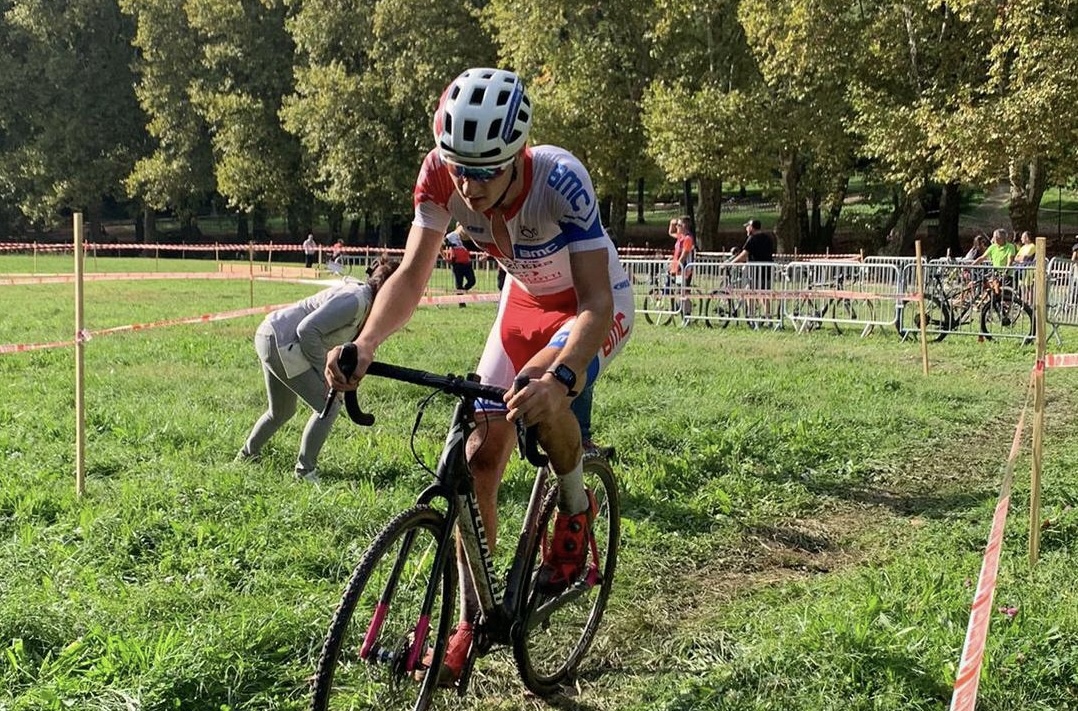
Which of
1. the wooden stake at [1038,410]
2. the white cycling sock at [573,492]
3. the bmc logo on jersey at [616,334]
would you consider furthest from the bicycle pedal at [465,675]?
the wooden stake at [1038,410]

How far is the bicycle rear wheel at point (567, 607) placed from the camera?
11.7 feet

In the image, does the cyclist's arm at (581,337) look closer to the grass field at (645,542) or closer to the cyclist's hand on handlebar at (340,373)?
the cyclist's hand on handlebar at (340,373)

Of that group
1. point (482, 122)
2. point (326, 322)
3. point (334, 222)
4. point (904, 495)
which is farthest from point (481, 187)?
point (334, 222)

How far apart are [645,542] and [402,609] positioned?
249cm

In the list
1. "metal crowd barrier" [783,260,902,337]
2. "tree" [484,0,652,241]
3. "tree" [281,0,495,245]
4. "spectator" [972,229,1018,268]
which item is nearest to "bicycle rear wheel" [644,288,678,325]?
"metal crowd barrier" [783,260,902,337]

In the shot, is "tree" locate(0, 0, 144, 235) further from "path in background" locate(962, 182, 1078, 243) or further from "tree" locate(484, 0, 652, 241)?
A: "path in background" locate(962, 182, 1078, 243)

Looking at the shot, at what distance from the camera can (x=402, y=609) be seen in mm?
3006

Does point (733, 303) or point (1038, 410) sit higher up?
point (733, 303)

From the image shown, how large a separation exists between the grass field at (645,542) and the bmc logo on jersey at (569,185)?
1948mm

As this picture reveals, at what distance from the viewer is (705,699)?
3.58m

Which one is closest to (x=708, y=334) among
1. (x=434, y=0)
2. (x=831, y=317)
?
(x=831, y=317)

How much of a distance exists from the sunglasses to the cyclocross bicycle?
67 cm

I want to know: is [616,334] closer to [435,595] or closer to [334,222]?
[435,595]

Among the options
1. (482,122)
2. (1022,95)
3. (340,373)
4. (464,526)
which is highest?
(1022,95)
